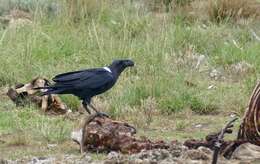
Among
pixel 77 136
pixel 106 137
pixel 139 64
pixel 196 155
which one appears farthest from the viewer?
pixel 139 64

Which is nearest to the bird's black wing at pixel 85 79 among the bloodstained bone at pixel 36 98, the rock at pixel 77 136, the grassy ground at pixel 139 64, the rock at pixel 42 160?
the grassy ground at pixel 139 64

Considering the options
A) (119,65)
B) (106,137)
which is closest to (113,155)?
(106,137)

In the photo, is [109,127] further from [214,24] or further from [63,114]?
[214,24]

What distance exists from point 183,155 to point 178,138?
1.27 metres

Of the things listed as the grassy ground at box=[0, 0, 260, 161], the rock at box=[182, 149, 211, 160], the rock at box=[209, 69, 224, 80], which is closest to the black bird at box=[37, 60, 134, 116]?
the grassy ground at box=[0, 0, 260, 161]

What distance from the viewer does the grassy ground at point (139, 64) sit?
668 cm

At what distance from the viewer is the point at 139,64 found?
8406mm

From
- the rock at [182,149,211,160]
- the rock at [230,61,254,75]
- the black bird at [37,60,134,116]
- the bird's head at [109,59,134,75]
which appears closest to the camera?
the rock at [182,149,211,160]

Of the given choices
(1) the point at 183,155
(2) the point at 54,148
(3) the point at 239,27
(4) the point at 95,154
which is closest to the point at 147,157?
(1) the point at 183,155

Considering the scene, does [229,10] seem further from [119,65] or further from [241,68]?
[119,65]

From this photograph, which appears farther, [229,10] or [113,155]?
[229,10]

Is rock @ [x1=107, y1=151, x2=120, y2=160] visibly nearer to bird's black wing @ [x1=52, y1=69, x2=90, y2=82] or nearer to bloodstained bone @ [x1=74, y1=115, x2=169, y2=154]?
bloodstained bone @ [x1=74, y1=115, x2=169, y2=154]

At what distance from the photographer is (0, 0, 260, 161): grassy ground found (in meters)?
6.68

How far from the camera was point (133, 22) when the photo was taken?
10.1 meters
